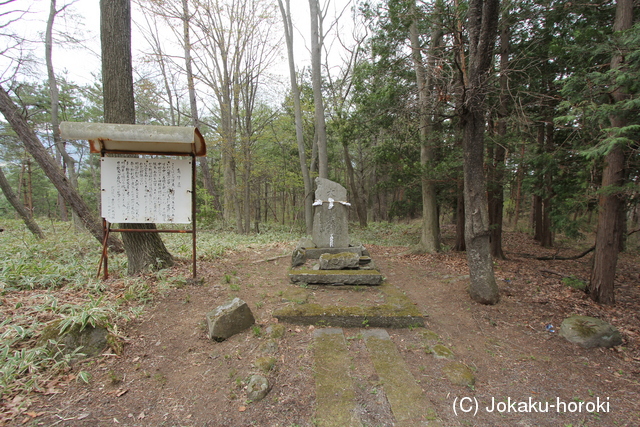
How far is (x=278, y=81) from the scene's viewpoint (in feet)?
38.1

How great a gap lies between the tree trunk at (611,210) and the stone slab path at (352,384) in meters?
3.83

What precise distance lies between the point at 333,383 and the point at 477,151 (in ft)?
12.7

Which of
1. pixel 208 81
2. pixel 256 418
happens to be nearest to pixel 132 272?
pixel 256 418

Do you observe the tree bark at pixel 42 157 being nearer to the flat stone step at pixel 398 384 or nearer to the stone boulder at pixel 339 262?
the stone boulder at pixel 339 262

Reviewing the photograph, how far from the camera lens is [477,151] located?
4160 millimetres

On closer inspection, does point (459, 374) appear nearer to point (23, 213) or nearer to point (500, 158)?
point (500, 158)

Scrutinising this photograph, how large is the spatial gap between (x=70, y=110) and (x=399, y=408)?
1837cm

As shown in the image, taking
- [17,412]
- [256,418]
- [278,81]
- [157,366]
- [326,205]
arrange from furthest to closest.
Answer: [278,81]
[326,205]
[157,366]
[256,418]
[17,412]

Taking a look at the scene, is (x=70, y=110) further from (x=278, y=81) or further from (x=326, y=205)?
(x=326, y=205)

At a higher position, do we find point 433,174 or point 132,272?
point 433,174

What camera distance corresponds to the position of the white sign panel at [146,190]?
12.9 feet

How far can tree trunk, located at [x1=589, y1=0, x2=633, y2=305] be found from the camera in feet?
12.7

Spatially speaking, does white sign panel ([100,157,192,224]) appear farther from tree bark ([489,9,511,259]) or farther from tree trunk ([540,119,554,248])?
tree bark ([489,9,511,259])

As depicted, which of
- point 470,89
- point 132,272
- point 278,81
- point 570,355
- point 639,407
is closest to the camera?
point 639,407
